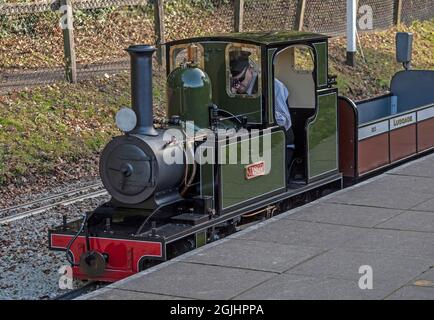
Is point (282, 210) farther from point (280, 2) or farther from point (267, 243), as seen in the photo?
point (280, 2)

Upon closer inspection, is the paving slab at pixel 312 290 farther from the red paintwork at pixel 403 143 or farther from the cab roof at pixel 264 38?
the red paintwork at pixel 403 143

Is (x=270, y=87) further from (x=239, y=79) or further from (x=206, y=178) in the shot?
(x=206, y=178)

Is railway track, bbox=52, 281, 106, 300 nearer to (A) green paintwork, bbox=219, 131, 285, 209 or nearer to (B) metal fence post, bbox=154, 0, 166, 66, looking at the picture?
(A) green paintwork, bbox=219, 131, 285, 209

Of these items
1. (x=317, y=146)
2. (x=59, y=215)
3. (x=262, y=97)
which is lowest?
(x=59, y=215)

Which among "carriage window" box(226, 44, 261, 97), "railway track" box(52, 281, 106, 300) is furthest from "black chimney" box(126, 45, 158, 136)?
"railway track" box(52, 281, 106, 300)

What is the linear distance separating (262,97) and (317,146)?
117 cm

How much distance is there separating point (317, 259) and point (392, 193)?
2.98 m

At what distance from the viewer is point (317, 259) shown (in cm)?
844

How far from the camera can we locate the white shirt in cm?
1039

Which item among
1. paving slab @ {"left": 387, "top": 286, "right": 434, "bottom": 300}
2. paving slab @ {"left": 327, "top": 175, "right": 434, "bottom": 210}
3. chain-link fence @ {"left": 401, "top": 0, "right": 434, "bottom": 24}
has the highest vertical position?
chain-link fence @ {"left": 401, "top": 0, "right": 434, "bottom": 24}

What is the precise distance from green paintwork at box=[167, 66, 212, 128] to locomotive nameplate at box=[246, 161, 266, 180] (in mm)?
600

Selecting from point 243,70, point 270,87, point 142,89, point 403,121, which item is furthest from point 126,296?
point 403,121

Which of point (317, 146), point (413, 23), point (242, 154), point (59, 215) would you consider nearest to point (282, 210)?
point (317, 146)
